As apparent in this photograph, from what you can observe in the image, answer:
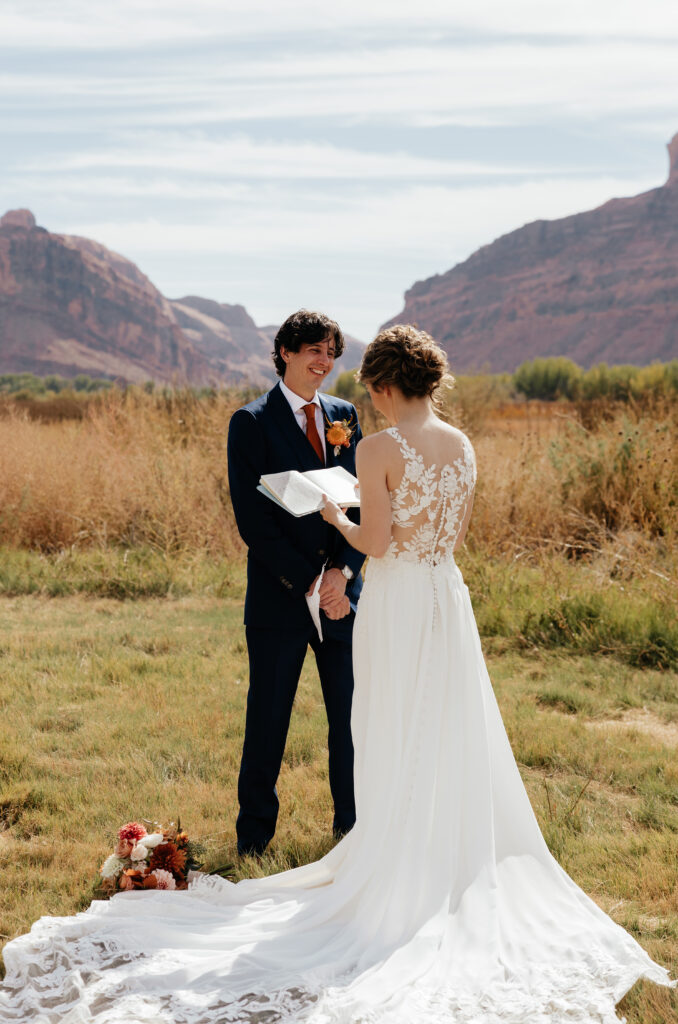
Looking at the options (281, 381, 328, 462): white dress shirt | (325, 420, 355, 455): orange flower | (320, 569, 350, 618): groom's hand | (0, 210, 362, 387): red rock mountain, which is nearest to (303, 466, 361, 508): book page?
(325, 420, 355, 455): orange flower

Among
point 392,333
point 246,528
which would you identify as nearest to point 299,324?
point 392,333

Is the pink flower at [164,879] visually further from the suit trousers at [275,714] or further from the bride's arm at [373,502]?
the bride's arm at [373,502]

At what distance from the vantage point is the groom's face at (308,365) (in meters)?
3.79

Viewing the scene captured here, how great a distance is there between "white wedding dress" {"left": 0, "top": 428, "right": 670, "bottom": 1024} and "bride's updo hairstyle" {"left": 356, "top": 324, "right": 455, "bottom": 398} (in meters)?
0.22

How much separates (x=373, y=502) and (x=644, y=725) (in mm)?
3536

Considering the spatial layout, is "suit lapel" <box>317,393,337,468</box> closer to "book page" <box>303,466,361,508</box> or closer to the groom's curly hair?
"book page" <box>303,466,361,508</box>

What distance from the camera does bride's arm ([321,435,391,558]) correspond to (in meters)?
3.24

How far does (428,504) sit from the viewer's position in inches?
130

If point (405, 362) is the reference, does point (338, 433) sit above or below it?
below

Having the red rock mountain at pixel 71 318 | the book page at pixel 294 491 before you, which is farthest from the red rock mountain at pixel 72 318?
the book page at pixel 294 491

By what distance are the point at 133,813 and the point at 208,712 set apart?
145 centimetres

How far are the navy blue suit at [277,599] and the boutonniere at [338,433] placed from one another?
3.0 inches

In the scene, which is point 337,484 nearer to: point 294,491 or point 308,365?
point 294,491

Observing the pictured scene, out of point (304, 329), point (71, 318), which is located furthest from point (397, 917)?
point (71, 318)
